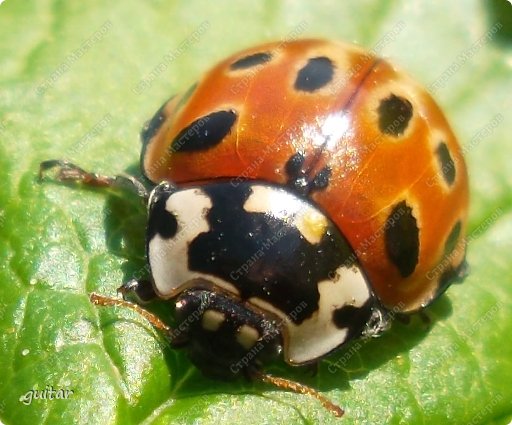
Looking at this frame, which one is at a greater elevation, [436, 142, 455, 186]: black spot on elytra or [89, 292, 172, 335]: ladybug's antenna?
[436, 142, 455, 186]: black spot on elytra

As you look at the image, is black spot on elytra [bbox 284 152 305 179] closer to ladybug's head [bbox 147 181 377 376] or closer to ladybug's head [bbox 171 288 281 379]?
ladybug's head [bbox 147 181 377 376]

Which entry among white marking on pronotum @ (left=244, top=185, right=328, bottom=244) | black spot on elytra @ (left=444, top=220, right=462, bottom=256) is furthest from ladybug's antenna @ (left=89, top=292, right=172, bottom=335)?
black spot on elytra @ (left=444, top=220, right=462, bottom=256)

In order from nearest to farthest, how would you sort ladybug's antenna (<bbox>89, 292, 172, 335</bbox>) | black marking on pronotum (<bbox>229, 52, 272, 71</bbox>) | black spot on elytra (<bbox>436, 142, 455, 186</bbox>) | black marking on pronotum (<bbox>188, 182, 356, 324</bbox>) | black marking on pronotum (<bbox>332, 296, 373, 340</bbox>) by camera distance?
black marking on pronotum (<bbox>188, 182, 356, 324</bbox>), black marking on pronotum (<bbox>332, 296, 373, 340</bbox>), ladybug's antenna (<bbox>89, 292, 172, 335</bbox>), black spot on elytra (<bbox>436, 142, 455, 186</bbox>), black marking on pronotum (<bbox>229, 52, 272, 71</bbox>)

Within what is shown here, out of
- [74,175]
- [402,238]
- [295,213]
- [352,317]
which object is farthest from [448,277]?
[74,175]

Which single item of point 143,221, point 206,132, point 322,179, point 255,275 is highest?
point 206,132

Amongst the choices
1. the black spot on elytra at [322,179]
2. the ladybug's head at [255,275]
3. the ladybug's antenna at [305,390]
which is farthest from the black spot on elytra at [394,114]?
the ladybug's antenna at [305,390]

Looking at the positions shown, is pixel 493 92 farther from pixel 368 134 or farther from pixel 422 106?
pixel 368 134

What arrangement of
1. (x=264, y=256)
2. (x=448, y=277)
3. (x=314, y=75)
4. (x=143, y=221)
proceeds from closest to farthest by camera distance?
(x=264, y=256) < (x=314, y=75) < (x=448, y=277) < (x=143, y=221)

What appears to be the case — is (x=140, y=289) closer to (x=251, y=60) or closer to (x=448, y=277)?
(x=251, y=60)
